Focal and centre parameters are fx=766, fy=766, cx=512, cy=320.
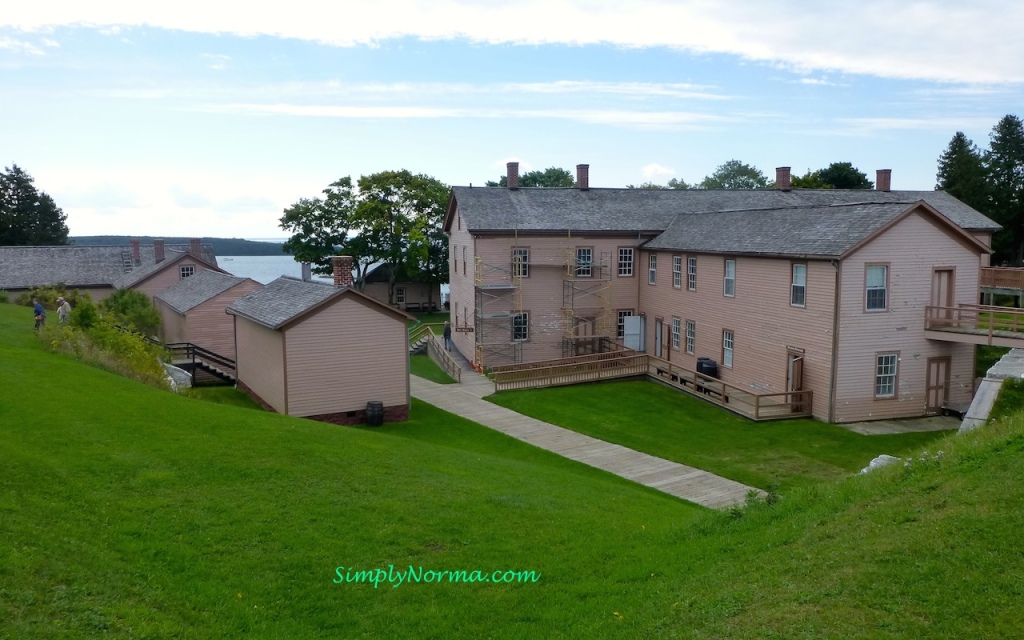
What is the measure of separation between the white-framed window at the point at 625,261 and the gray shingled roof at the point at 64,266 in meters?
34.6

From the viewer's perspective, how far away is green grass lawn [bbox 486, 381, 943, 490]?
73.4 ft

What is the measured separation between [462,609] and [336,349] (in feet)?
58.9

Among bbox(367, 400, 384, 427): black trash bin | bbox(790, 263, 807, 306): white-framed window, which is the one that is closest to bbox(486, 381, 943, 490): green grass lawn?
bbox(790, 263, 807, 306): white-framed window

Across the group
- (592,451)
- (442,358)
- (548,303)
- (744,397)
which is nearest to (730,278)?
(744,397)

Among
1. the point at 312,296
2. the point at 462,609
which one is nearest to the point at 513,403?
the point at 312,296

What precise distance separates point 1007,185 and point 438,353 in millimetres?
47005

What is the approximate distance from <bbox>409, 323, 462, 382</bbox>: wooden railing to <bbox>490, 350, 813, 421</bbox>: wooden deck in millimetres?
3139

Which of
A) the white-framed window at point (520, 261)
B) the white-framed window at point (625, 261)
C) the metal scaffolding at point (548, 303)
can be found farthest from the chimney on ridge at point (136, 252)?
the white-framed window at point (625, 261)

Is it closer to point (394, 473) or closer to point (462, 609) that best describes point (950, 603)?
point (462, 609)

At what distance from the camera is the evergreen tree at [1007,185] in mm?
57281

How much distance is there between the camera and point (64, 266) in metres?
58.5

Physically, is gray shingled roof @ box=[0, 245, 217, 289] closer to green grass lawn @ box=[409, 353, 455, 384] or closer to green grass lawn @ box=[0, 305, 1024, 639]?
green grass lawn @ box=[409, 353, 455, 384]

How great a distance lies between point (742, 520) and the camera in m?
12.1

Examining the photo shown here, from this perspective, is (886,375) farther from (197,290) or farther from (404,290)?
(404,290)
